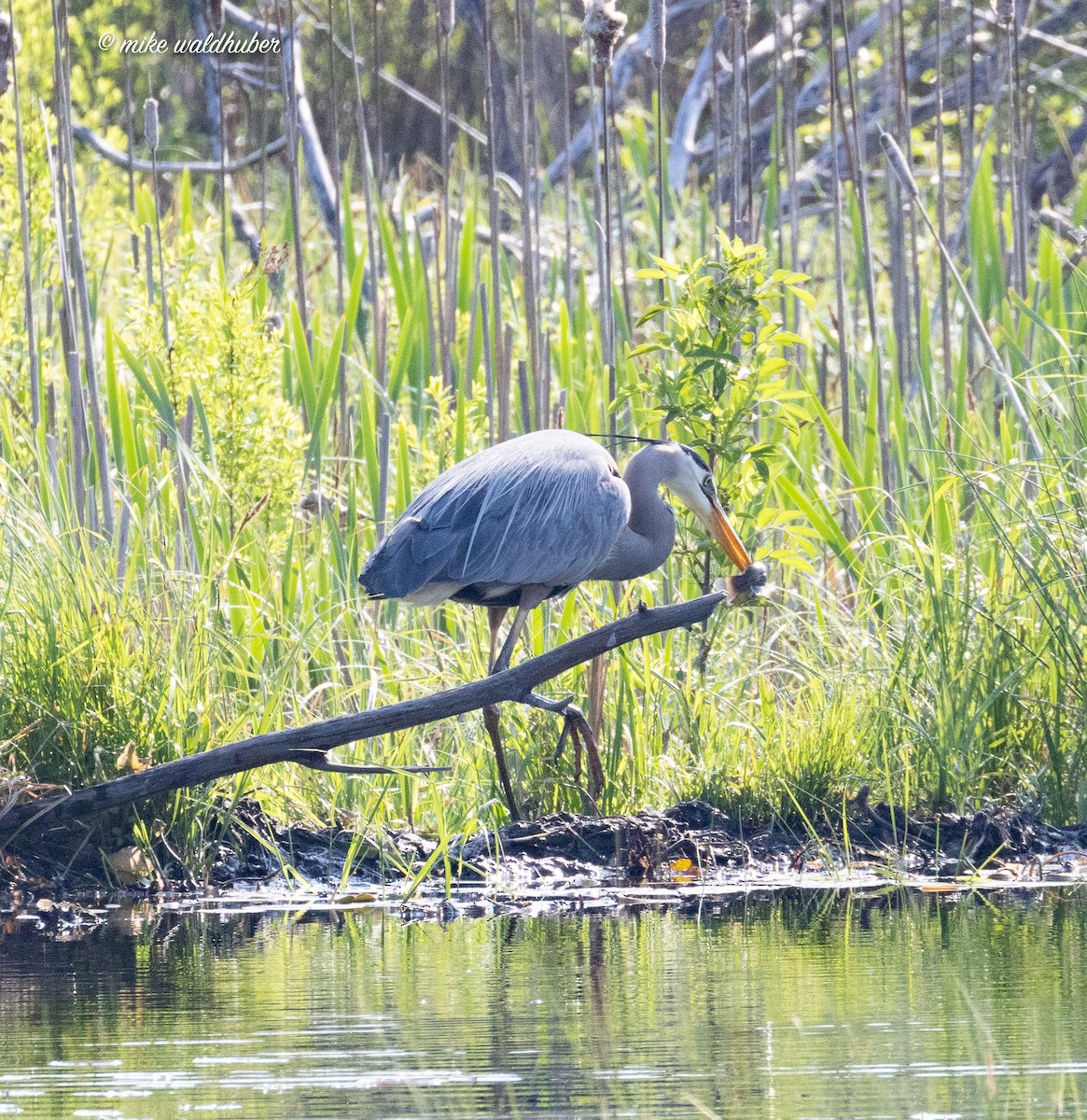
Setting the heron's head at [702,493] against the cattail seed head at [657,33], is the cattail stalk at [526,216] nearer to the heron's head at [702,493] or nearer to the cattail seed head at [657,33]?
the cattail seed head at [657,33]

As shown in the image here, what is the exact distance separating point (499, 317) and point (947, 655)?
188cm

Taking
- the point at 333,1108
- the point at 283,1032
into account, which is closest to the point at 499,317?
the point at 283,1032

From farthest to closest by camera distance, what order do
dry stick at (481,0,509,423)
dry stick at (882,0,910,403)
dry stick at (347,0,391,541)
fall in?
dry stick at (882,0,910,403) → dry stick at (347,0,391,541) → dry stick at (481,0,509,423)

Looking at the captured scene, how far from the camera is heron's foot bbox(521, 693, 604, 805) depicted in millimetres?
4555

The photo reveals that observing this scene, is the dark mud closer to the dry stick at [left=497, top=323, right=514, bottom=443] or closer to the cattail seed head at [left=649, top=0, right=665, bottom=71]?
the dry stick at [left=497, top=323, right=514, bottom=443]

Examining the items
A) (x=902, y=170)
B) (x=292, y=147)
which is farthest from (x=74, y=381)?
(x=902, y=170)

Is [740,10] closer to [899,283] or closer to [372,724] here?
[899,283]

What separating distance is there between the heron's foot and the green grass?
0.08 m

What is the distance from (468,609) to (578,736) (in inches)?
55.9

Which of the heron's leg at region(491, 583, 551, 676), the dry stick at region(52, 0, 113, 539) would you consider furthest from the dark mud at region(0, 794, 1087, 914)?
the dry stick at region(52, 0, 113, 539)

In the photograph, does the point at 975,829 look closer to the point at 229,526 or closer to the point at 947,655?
the point at 947,655

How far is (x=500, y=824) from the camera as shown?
5039mm

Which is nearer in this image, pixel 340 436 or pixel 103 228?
pixel 340 436

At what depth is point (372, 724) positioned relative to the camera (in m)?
4.05
